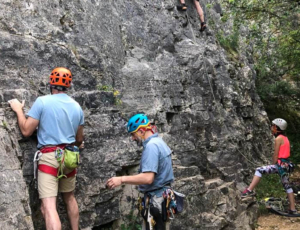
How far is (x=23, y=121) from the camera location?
5148 millimetres

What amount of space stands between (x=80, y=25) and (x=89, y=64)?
862 millimetres

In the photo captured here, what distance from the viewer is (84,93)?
266 inches

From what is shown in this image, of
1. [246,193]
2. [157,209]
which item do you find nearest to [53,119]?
[157,209]

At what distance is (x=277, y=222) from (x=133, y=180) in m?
6.41

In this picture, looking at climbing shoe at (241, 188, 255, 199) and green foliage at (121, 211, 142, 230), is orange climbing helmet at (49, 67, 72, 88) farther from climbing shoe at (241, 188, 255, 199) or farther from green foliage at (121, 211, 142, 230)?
climbing shoe at (241, 188, 255, 199)

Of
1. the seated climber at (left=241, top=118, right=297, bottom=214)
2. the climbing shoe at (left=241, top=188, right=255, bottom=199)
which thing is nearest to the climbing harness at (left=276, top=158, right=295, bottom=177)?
the seated climber at (left=241, top=118, right=297, bottom=214)

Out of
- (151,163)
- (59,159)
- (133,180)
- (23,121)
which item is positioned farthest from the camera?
(23,121)

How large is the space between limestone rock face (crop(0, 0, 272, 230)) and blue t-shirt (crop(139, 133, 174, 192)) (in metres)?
1.50

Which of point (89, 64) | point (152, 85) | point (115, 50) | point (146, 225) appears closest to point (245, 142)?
point (152, 85)

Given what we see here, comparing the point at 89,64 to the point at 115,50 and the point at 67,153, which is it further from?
the point at 67,153

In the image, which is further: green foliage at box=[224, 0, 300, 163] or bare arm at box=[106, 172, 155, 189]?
green foliage at box=[224, 0, 300, 163]

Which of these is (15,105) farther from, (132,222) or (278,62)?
(278,62)

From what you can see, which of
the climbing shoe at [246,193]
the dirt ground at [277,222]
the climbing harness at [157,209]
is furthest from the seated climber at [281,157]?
the climbing harness at [157,209]

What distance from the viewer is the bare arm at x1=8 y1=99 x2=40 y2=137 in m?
5.05
